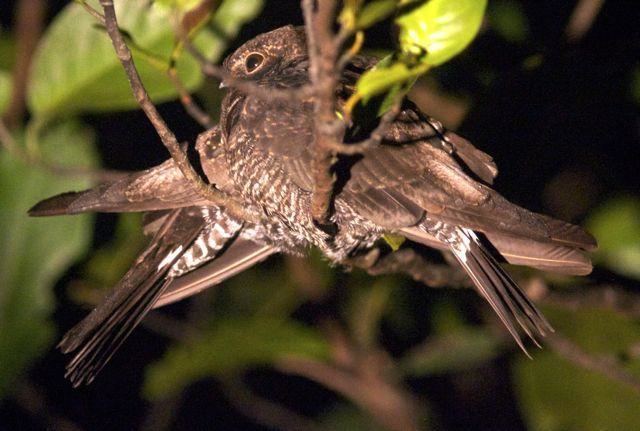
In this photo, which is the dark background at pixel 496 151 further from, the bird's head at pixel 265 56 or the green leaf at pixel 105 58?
the green leaf at pixel 105 58

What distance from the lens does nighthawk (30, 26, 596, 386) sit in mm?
2365

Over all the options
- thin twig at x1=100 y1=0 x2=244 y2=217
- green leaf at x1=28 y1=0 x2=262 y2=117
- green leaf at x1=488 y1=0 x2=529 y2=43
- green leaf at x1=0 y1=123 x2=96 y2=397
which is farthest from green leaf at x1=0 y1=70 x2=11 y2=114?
green leaf at x1=488 y1=0 x2=529 y2=43

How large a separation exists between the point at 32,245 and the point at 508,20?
86.3 inches

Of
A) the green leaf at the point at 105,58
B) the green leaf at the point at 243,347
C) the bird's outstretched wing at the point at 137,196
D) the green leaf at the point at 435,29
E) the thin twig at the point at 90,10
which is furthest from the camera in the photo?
the green leaf at the point at 243,347

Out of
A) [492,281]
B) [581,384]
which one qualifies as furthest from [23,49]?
[581,384]

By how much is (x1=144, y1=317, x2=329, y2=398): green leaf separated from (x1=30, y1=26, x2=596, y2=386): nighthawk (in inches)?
29.8

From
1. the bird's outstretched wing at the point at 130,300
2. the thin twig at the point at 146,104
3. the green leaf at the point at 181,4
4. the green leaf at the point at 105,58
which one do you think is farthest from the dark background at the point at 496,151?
the green leaf at the point at 181,4

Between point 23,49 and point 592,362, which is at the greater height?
point 592,362

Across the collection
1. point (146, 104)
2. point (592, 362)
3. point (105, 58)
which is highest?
point (146, 104)

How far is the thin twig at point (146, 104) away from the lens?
5.82 feet

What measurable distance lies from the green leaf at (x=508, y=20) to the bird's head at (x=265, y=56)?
3.77ft

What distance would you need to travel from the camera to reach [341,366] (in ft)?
13.4

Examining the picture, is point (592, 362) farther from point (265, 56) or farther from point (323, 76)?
point (323, 76)

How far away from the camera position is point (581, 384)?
3672mm
